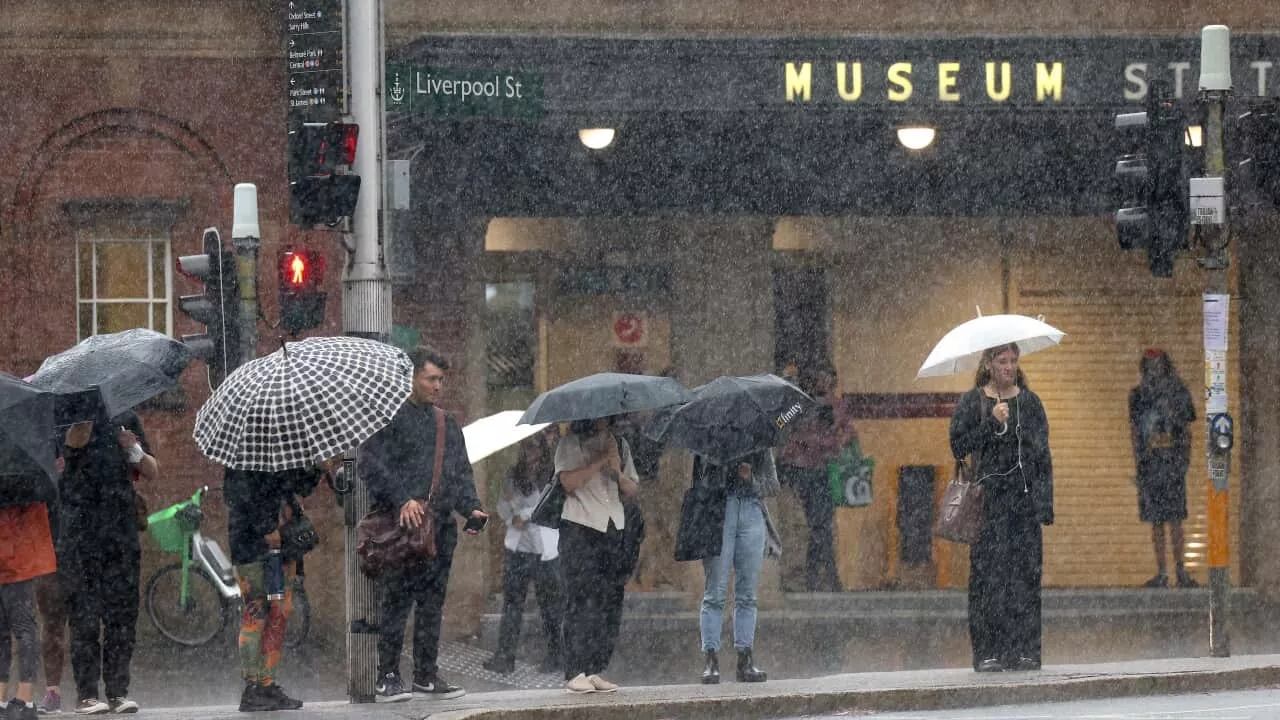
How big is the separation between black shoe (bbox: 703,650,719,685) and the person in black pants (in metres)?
3.09

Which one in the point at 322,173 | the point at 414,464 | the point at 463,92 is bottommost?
the point at 414,464

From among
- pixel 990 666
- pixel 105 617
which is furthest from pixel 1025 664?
pixel 105 617

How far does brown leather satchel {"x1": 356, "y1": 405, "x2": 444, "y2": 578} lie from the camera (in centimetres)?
1055

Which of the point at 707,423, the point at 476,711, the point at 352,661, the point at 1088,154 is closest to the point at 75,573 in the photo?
the point at 352,661

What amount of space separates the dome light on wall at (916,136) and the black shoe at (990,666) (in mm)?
5694

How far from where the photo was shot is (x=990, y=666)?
11461 millimetres

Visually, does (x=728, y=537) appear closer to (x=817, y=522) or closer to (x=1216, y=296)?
(x=1216, y=296)

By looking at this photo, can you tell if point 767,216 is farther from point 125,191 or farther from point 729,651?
point 125,191

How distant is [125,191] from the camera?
1638 centimetres

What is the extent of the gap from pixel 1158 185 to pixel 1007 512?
2.14 meters

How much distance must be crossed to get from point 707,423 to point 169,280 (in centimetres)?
654

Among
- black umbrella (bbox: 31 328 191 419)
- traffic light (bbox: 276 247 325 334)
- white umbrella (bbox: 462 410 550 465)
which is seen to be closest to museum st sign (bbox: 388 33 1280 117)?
white umbrella (bbox: 462 410 550 465)

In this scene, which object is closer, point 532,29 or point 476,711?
point 476,711

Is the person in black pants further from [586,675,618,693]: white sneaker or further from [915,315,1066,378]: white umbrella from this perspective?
[915,315,1066,378]: white umbrella
